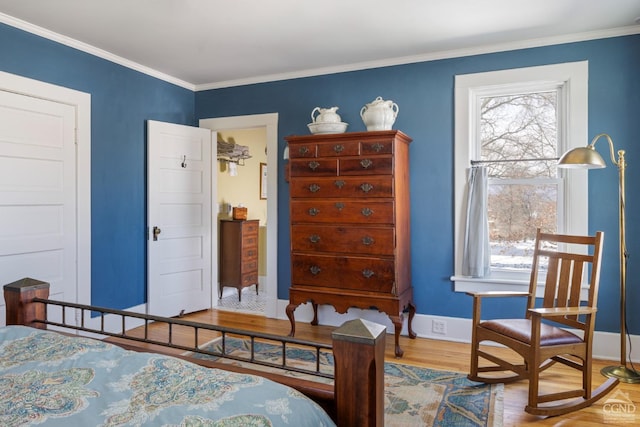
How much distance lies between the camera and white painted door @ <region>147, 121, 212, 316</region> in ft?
13.3

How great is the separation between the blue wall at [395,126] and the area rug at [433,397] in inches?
36.4

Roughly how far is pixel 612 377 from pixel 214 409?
2842 millimetres

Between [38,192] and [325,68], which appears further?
[325,68]

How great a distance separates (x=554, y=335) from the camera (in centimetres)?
242

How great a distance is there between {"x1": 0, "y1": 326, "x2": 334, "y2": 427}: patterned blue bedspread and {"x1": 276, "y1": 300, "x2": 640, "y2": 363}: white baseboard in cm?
273

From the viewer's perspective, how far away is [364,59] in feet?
12.5

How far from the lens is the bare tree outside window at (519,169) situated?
3439 millimetres

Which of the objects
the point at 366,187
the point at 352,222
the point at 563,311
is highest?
the point at 366,187

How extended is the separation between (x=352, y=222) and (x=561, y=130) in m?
1.82

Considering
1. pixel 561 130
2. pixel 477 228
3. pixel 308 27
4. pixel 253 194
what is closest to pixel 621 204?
pixel 561 130

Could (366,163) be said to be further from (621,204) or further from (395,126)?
(621,204)

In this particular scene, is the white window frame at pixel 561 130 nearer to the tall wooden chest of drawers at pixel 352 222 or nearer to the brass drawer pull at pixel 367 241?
the tall wooden chest of drawers at pixel 352 222

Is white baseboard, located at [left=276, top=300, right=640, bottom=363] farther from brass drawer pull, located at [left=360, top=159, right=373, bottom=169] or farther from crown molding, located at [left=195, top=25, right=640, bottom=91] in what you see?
crown molding, located at [left=195, top=25, right=640, bottom=91]

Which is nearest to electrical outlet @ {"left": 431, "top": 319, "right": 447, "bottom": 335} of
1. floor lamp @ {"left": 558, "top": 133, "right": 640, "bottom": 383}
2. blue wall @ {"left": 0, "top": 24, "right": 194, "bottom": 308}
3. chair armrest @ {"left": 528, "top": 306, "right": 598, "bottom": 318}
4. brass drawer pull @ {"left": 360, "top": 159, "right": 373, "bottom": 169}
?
floor lamp @ {"left": 558, "top": 133, "right": 640, "bottom": 383}
